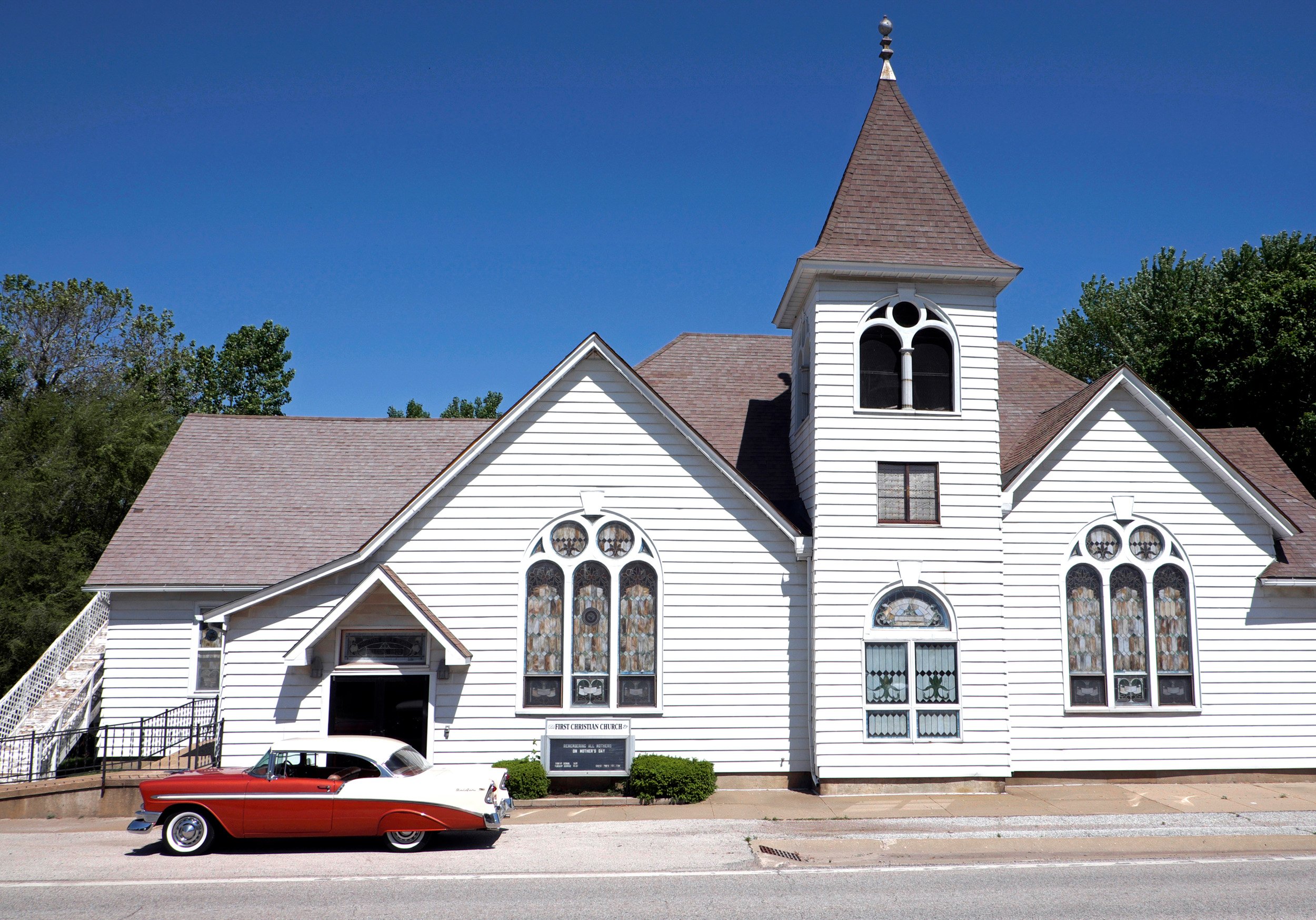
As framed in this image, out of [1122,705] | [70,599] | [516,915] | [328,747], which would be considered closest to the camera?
[516,915]

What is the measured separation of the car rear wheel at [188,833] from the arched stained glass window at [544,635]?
18.3 feet

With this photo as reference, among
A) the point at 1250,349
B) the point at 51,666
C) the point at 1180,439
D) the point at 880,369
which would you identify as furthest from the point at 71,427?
the point at 1250,349

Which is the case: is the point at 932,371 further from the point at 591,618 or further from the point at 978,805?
the point at 591,618

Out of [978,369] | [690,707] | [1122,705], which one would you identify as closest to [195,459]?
[690,707]

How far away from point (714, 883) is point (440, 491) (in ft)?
28.9

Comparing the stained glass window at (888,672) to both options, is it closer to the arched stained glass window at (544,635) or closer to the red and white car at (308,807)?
the arched stained glass window at (544,635)

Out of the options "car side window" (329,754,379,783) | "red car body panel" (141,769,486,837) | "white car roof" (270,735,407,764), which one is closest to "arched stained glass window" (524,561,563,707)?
"white car roof" (270,735,407,764)

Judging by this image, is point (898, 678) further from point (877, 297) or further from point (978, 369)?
point (877, 297)

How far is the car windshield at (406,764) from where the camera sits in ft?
43.2

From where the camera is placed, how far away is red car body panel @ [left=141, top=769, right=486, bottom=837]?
12773 millimetres

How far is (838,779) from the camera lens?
1667cm

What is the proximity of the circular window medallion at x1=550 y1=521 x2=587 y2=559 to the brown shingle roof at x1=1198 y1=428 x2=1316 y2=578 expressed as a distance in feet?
38.8

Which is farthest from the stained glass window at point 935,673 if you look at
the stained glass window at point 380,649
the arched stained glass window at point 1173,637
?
the stained glass window at point 380,649

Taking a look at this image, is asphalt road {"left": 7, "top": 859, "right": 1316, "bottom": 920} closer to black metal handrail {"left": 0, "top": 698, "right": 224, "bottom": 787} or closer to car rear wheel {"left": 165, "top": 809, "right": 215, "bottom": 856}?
car rear wheel {"left": 165, "top": 809, "right": 215, "bottom": 856}
